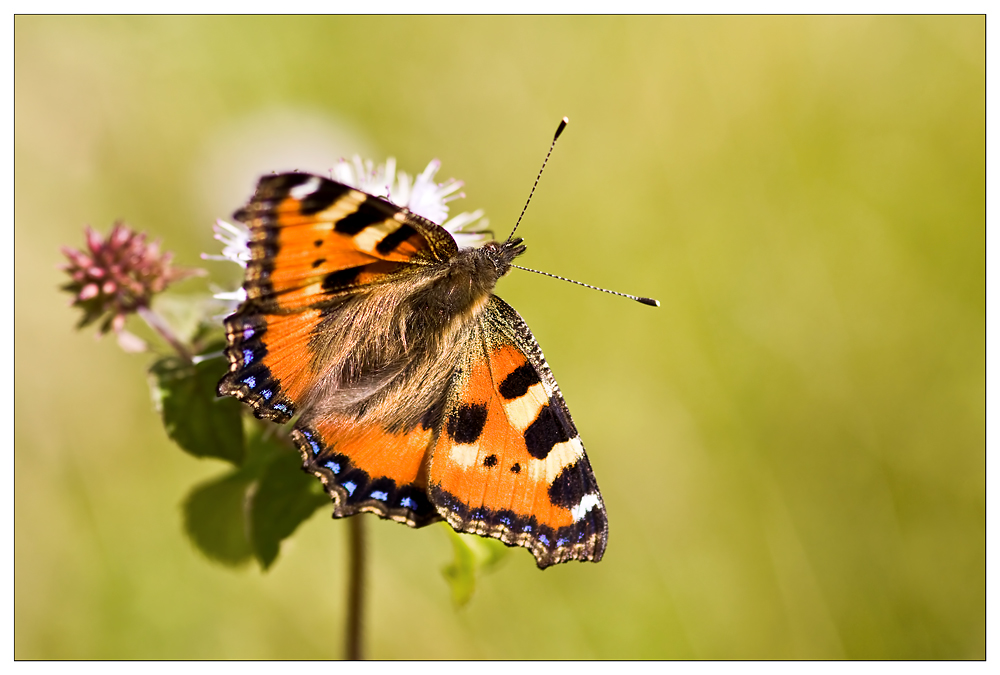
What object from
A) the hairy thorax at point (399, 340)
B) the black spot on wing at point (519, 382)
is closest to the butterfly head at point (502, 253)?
the hairy thorax at point (399, 340)

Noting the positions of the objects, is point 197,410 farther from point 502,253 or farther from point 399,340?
point 502,253

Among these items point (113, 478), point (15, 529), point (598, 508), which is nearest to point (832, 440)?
point (598, 508)

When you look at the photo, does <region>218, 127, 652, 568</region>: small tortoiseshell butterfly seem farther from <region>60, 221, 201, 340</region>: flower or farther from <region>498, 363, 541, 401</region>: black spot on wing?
<region>60, 221, 201, 340</region>: flower

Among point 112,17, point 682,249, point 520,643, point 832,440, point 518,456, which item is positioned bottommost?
point 520,643

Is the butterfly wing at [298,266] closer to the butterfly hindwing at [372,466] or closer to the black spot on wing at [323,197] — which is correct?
the black spot on wing at [323,197]

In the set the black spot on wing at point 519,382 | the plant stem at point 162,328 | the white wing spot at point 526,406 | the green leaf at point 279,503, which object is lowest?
the green leaf at point 279,503

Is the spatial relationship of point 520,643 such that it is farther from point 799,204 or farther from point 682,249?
point 799,204

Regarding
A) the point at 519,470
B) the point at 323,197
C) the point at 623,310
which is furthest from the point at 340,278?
the point at 623,310
